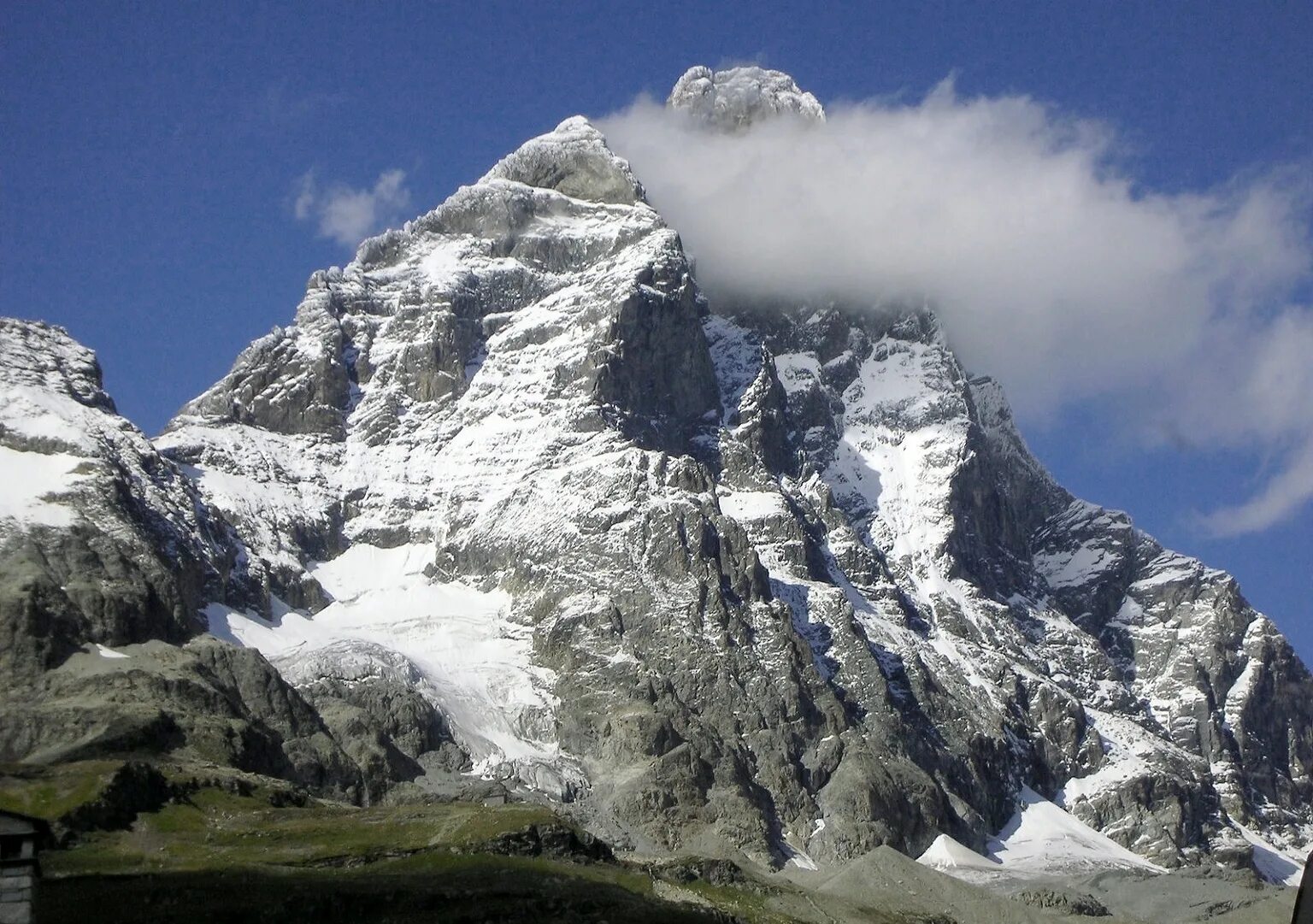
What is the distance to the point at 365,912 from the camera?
142125 millimetres

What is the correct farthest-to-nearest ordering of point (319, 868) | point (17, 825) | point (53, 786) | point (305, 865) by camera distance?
point (53, 786), point (305, 865), point (319, 868), point (17, 825)

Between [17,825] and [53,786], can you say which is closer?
[17,825]

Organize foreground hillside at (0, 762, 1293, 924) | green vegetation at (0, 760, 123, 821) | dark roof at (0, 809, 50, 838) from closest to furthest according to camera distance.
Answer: dark roof at (0, 809, 50, 838)
foreground hillside at (0, 762, 1293, 924)
green vegetation at (0, 760, 123, 821)

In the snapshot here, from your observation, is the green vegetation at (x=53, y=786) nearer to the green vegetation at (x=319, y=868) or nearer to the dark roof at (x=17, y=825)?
the green vegetation at (x=319, y=868)

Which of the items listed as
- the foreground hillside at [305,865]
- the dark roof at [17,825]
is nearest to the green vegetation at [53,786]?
the foreground hillside at [305,865]

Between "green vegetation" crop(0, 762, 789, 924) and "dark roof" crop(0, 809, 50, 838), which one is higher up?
"green vegetation" crop(0, 762, 789, 924)

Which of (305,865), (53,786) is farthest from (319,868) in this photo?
(53,786)

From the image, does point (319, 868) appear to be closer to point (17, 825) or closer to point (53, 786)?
point (53, 786)

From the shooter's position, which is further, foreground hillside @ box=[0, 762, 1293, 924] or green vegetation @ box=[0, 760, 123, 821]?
green vegetation @ box=[0, 760, 123, 821]

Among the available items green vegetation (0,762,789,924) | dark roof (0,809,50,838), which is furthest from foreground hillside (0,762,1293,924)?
dark roof (0,809,50,838)

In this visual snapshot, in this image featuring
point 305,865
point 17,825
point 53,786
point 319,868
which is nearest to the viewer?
point 17,825

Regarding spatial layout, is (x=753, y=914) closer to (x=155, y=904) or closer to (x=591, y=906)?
(x=591, y=906)

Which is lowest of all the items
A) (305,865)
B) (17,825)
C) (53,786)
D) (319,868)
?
(17,825)

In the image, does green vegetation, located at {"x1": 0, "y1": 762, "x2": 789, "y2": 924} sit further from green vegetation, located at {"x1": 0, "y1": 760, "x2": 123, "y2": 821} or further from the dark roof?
the dark roof
